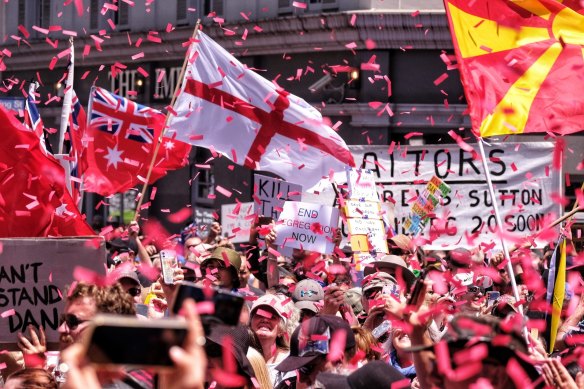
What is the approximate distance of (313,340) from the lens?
6336 mm

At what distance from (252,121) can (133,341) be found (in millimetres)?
9550

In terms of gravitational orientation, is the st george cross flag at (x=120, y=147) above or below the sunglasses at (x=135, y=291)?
above

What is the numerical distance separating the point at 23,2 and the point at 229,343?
28.3 m

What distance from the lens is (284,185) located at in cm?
1363

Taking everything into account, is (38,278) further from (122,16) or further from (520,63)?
(122,16)

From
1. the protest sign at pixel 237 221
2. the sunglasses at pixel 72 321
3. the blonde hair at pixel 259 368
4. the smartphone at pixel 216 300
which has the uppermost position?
the smartphone at pixel 216 300

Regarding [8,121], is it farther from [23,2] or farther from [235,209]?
[23,2]

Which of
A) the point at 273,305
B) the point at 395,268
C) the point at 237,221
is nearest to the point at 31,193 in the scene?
the point at 273,305

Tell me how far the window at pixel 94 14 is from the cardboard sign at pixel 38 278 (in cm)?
2430

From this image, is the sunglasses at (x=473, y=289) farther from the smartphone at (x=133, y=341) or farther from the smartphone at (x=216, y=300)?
the smartphone at (x=133, y=341)

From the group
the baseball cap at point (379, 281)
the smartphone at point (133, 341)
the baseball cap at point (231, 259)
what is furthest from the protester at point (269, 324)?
the smartphone at point (133, 341)

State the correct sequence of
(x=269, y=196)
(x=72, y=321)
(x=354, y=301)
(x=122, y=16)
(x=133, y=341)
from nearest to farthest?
(x=133, y=341) < (x=72, y=321) < (x=354, y=301) < (x=269, y=196) < (x=122, y=16)

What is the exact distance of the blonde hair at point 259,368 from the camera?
21.8 feet

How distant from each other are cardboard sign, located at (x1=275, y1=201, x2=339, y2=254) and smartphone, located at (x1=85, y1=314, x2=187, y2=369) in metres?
8.88
